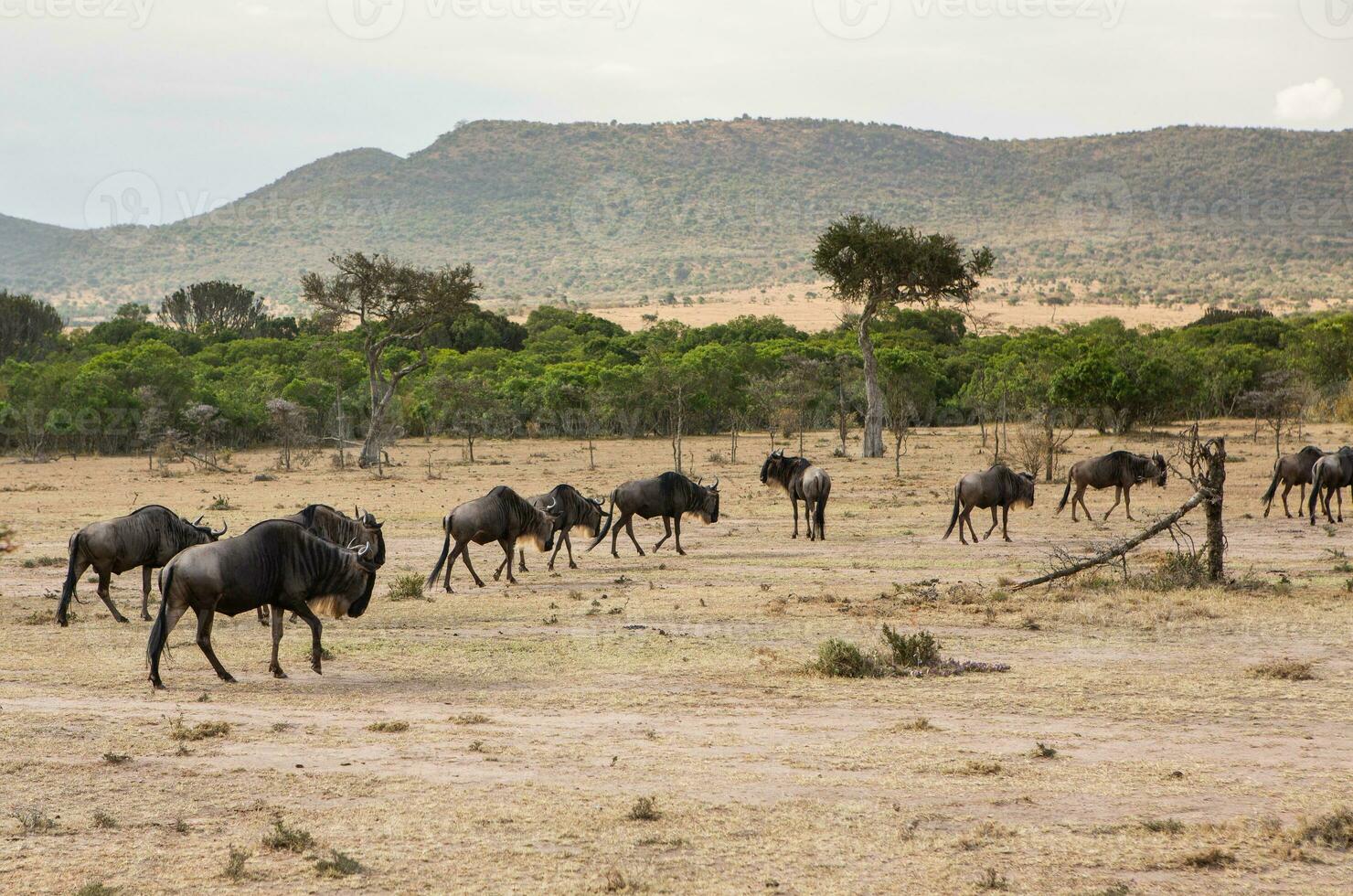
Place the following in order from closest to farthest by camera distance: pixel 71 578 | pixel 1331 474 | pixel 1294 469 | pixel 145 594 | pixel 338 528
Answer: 1. pixel 145 594
2. pixel 71 578
3. pixel 338 528
4. pixel 1331 474
5. pixel 1294 469

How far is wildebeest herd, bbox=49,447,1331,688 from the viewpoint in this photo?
11.2m

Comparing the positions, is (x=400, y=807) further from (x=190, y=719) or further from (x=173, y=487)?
(x=173, y=487)

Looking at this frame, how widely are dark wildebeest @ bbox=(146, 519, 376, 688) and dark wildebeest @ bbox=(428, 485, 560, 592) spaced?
4.93 meters

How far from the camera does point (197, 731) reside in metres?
9.64

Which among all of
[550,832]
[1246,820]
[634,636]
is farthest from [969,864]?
[634,636]

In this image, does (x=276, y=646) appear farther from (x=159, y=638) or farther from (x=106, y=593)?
(x=106, y=593)

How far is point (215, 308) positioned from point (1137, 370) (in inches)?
2722

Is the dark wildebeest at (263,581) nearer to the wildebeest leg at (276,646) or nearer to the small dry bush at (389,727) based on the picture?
the wildebeest leg at (276,646)

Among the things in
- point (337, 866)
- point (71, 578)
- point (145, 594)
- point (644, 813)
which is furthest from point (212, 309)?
point (337, 866)

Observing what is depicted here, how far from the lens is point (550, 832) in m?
7.51

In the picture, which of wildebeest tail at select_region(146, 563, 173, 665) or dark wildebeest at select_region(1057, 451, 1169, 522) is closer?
wildebeest tail at select_region(146, 563, 173, 665)

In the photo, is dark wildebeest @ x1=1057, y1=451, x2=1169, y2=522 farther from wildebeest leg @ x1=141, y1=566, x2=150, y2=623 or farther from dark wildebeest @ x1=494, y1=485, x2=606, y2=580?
wildebeest leg @ x1=141, y1=566, x2=150, y2=623

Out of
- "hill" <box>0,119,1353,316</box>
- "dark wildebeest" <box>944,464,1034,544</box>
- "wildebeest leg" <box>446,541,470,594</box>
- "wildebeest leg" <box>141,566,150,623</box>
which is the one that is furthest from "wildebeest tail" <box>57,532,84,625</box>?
"hill" <box>0,119,1353,316</box>

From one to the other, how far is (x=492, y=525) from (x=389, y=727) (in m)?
7.84
